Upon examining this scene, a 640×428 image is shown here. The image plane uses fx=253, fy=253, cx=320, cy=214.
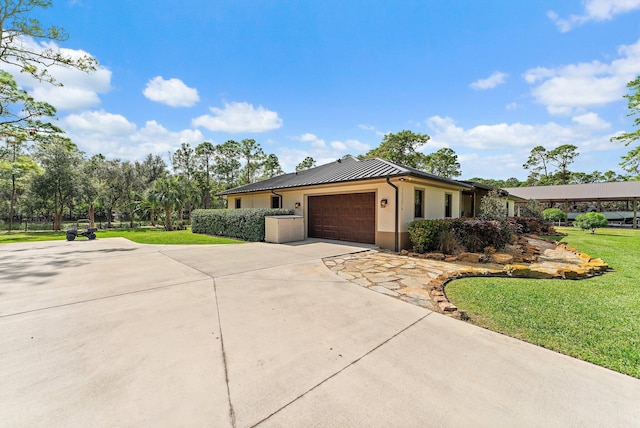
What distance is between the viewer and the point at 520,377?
2.41 meters

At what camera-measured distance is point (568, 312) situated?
3.83 m

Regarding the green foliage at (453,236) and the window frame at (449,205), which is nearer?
the green foliage at (453,236)

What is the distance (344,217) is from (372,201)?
1.66m

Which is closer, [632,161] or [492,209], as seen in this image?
[492,209]

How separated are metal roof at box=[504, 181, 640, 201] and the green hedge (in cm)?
3004

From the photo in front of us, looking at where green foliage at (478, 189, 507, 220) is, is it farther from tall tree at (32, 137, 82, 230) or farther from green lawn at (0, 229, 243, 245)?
tall tree at (32, 137, 82, 230)

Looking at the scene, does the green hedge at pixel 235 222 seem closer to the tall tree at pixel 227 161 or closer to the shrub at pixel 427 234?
the shrub at pixel 427 234

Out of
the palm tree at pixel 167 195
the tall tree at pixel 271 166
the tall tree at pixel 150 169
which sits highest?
the tall tree at pixel 271 166

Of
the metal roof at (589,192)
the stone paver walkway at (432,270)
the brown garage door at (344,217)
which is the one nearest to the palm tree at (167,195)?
the brown garage door at (344,217)

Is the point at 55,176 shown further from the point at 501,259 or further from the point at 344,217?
the point at 501,259

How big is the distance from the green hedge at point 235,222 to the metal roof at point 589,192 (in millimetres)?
30040

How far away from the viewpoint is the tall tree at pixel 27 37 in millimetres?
11266

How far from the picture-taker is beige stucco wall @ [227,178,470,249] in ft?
31.7

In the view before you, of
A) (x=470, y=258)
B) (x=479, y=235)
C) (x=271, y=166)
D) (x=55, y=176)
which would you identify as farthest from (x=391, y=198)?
(x=271, y=166)
